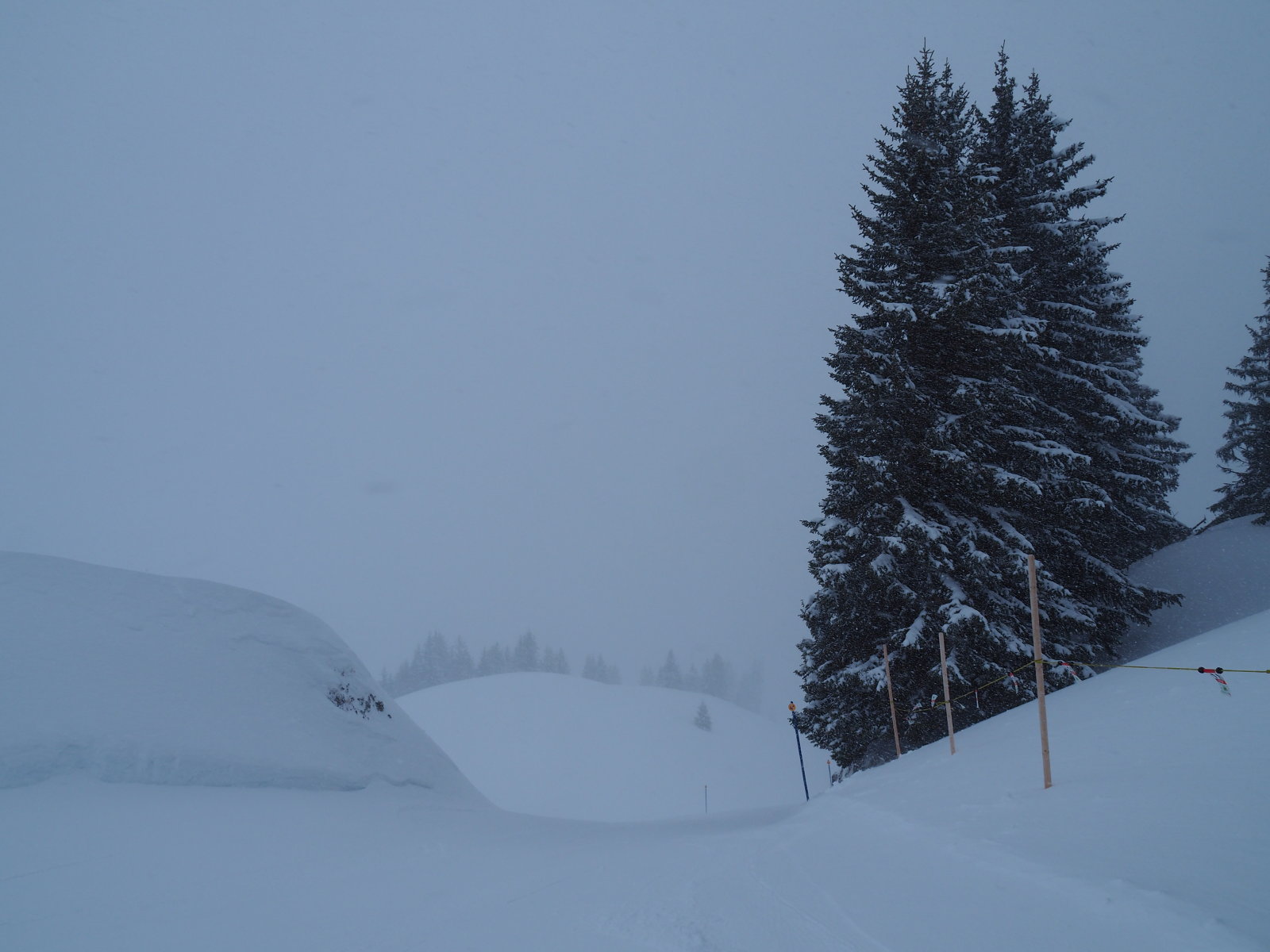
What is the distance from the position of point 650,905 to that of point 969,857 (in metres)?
3.22

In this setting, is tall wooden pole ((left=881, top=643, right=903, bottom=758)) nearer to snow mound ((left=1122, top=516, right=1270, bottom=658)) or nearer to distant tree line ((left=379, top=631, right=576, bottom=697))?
snow mound ((left=1122, top=516, right=1270, bottom=658))

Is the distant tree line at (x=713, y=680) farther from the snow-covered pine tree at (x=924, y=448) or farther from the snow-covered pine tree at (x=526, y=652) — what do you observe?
the snow-covered pine tree at (x=924, y=448)

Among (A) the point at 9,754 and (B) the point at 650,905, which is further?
(A) the point at 9,754

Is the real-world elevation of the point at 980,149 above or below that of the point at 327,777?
above

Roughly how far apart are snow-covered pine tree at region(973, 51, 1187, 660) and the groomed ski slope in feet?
22.0

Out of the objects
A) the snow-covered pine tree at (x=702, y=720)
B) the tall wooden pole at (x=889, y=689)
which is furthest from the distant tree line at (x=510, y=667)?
the tall wooden pole at (x=889, y=689)

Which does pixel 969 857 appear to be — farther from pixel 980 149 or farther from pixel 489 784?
pixel 489 784

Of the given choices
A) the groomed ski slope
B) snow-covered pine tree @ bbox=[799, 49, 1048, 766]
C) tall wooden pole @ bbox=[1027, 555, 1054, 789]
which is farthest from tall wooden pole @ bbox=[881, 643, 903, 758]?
tall wooden pole @ bbox=[1027, 555, 1054, 789]

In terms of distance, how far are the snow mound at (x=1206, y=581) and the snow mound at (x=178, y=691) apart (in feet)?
66.1

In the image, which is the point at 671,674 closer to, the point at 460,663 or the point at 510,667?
the point at 510,667

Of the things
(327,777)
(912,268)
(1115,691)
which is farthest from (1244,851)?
(912,268)

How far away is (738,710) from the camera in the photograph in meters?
79.8

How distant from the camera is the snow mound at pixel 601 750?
38.8m

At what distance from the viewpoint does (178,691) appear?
850cm
